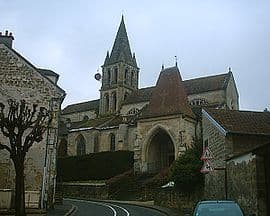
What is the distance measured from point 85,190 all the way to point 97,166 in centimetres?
780

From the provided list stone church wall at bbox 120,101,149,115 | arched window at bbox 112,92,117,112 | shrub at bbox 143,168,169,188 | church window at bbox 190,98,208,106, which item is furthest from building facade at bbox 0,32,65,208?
arched window at bbox 112,92,117,112

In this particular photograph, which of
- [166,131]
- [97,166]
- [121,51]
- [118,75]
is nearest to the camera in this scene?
[166,131]

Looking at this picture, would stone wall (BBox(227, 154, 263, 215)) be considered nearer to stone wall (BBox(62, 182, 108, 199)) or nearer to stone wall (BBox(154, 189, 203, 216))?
stone wall (BBox(154, 189, 203, 216))

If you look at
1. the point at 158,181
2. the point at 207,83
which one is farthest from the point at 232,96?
the point at 158,181

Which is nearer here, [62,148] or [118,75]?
[62,148]

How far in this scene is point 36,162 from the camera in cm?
2508

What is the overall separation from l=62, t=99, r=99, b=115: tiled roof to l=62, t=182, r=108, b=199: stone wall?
1410 inches

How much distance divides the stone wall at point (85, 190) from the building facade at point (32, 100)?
1487 centimetres

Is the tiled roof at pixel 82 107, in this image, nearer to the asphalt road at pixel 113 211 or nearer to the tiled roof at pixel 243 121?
the asphalt road at pixel 113 211

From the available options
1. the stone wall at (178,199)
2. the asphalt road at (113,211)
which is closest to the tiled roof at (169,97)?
the stone wall at (178,199)

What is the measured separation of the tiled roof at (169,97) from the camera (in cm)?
4581

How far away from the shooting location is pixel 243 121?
21172 mm

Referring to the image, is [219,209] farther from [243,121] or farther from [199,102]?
[199,102]

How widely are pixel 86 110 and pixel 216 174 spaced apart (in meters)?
59.9
